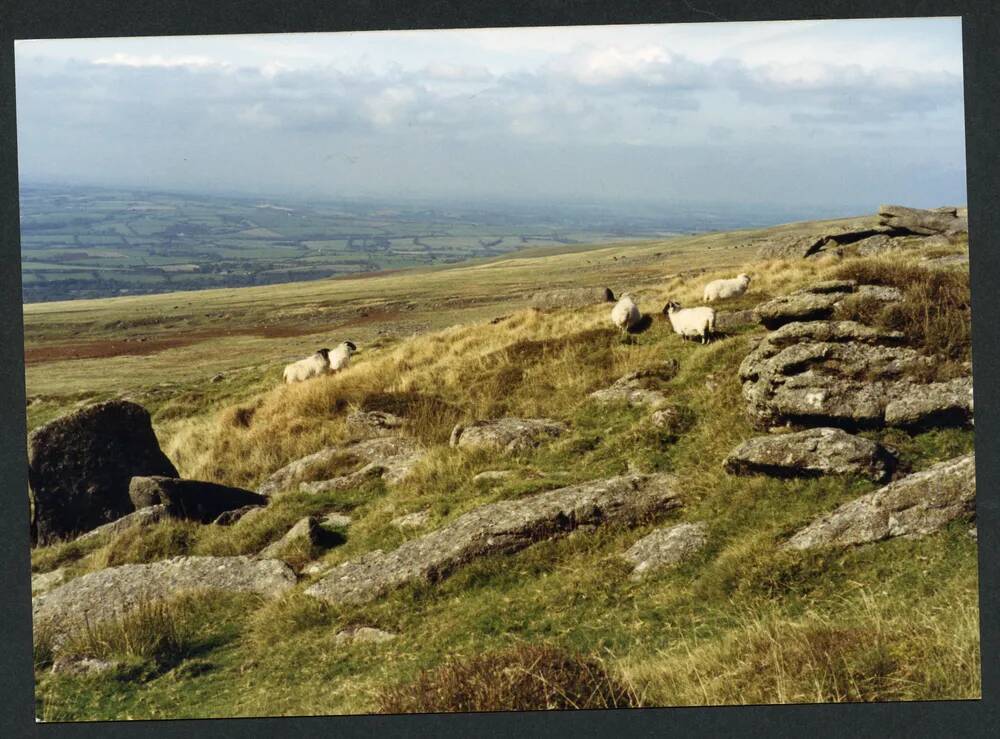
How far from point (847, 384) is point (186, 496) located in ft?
34.0

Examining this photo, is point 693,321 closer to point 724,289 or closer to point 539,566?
point 724,289

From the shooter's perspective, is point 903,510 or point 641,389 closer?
point 903,510

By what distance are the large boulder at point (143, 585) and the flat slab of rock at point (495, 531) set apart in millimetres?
1017

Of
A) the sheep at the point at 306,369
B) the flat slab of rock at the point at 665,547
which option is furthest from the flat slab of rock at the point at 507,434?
the sheep at the point at 306,369

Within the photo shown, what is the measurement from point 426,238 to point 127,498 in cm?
662

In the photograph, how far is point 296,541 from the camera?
13.1m

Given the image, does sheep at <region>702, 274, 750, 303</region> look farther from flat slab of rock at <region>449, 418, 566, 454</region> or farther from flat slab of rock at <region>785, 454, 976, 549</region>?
flat slab of rock at <region>785, 454, 976, 549</region>

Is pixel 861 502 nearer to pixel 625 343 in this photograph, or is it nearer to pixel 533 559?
pixel 533 559

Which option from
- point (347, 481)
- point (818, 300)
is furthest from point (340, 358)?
point (818, 300)

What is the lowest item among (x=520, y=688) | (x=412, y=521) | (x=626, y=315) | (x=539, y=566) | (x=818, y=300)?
(x=520, y=688)

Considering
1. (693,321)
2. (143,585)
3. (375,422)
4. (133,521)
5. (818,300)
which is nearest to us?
(143,585)

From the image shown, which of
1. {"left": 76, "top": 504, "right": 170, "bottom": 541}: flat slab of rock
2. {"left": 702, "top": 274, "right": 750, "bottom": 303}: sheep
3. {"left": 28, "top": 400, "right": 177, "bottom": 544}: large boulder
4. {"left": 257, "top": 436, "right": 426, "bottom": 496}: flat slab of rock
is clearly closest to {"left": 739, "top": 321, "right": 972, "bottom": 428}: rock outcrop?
{"left": 257, "top": 436, "right": 426, "bottom": 496}: flat slab of rock

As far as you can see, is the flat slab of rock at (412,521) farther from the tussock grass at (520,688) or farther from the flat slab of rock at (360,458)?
the tussock grass at (520,688)

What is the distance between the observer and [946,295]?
13211 mm
